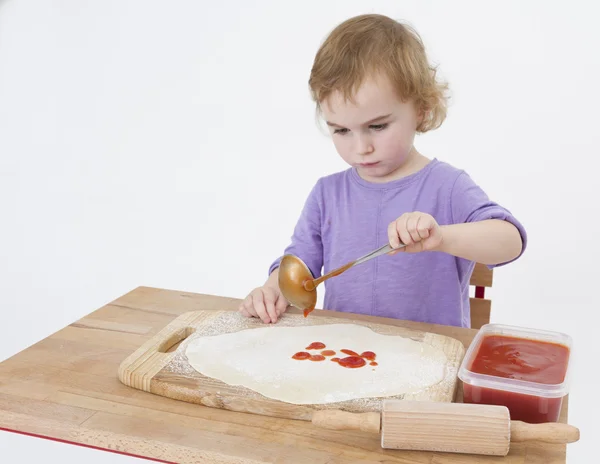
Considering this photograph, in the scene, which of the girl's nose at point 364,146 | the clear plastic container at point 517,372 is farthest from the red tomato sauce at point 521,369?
the girl's nose at point 364,146

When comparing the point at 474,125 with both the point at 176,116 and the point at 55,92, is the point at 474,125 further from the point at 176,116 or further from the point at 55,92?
the point at 55,92

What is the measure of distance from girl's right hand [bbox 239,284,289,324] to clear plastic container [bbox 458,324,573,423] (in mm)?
434

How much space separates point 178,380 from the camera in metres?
1.24

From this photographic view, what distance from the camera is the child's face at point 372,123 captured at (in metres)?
1.48

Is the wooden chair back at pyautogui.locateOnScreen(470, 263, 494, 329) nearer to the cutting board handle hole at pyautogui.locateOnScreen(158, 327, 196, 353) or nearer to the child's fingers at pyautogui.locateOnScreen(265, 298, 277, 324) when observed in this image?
the child's fingers at pyautogui.locateOnScreen(265, 298, 277, 324)

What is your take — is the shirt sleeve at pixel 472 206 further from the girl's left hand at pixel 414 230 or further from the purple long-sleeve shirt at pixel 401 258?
the girl's left hand at pixel 414 230

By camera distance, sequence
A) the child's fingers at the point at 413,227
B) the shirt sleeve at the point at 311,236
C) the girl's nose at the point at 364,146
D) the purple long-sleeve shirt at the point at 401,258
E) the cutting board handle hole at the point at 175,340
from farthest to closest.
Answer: the shirt sleeve at the point at 311,236 < the purple long-sleeve shirt at the point at 401,258 < the girl's nose at the point at 364,146 < the cutting board handle hole at the point at 175,340 < the child's fingers at the point at 413,227

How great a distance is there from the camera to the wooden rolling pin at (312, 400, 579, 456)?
103 cm

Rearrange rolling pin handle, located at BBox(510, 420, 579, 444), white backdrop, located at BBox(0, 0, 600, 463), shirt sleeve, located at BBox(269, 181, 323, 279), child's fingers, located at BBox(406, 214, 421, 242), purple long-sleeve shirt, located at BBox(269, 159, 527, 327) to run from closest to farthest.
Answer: rolling pin handle, located at BBox(510, 420, 579, 444) → child's fingers, located at BBox(406, 214, 421, 242) → purple long-sleeve shirt, located at BBox(269, 159, 527, 327) → shirt sleeve, located at BBox(269, 181, 323, 279) → white backdrop, located at BBox(0, 0, 600, 463)

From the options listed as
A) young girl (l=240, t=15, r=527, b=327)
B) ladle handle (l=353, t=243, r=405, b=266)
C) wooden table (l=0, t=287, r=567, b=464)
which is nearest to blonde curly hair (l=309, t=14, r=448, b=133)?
young girl (l=240, t=15, r=527, b=327)

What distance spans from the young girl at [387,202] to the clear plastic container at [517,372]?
7.7 inches

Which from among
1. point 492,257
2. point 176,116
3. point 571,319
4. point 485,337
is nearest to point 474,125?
point 571,319

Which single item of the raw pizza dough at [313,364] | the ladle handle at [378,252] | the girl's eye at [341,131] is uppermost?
the girl's eye at [341,131]

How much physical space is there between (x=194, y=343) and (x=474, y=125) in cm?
178
